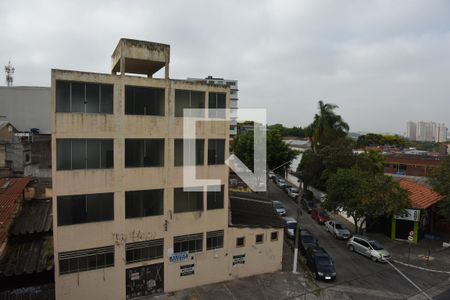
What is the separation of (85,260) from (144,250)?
3.06 metres

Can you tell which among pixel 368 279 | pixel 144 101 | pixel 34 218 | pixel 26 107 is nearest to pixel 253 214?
pixel 368 279

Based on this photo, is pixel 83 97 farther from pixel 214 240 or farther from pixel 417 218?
pixel 417 218

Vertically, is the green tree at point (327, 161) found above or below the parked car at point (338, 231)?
above

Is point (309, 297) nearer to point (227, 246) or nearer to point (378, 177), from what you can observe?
point (227, 246)

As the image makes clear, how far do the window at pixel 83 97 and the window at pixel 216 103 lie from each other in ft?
19.0

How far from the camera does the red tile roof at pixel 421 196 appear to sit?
94.6 ft

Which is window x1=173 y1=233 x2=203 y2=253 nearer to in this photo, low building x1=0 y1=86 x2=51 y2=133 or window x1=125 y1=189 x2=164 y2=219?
window x1=125 y1=189 x2=164 y2=219

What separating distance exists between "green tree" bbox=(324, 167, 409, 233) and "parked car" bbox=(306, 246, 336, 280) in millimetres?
6772

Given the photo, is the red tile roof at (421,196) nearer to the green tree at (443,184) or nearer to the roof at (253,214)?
the green tree at (443,184)

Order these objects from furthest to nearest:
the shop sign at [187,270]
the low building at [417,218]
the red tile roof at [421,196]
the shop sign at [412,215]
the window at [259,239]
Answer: the red tile roof at [421,196] → the low building at [417,218] → the shop sign at [412,215] → the window at [259,239] → the shop sign at [187,270]

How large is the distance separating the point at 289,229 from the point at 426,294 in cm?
1253

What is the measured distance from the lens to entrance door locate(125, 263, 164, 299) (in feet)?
59.1

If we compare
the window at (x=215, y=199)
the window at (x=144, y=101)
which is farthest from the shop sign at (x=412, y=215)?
the window at (x=144, y=101)

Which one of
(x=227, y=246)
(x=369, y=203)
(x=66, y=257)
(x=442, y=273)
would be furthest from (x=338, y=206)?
(x=66, y=257)
